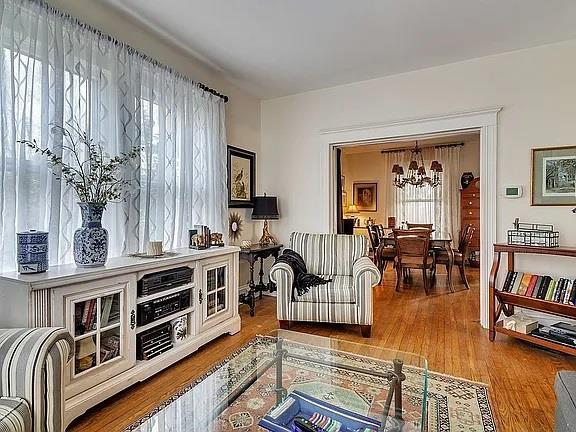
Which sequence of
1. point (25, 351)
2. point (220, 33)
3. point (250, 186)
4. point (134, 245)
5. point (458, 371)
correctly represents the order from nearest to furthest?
point (25, 351) → point (458, 371) → point (134, 245) → point (220, 33) → point (250, 186)

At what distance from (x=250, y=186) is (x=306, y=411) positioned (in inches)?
129

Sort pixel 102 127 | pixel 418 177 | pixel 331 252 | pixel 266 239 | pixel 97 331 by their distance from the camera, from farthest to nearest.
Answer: pixel 418 177, pixel 266 239, pixel 331 252, pixel 102 127, pixel 97 331

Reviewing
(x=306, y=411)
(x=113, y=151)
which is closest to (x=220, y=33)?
(x=113, y=151)

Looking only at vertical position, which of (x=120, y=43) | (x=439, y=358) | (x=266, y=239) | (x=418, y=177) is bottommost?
(x=439, y=358)

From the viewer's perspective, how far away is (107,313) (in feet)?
7.02

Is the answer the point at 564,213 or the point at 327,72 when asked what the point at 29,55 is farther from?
the point at 564,213

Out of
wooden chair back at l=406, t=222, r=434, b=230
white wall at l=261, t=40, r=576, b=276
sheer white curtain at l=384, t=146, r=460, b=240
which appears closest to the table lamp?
white wall at l=261, t=40, r=576, b=276

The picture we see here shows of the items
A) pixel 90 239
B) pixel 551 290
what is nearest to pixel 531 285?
pixel 551 290

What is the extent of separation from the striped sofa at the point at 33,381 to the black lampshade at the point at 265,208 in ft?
9.62

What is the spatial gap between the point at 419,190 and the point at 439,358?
227 inches

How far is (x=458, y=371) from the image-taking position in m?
2.50

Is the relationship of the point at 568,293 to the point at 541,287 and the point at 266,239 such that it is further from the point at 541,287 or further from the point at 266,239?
the point at 266,239

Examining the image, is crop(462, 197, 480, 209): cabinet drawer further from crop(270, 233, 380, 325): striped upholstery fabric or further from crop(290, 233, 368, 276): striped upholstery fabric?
crop(270, 233, 380, 325): striped upholstery fabric

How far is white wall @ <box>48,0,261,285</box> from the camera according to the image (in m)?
2.49
